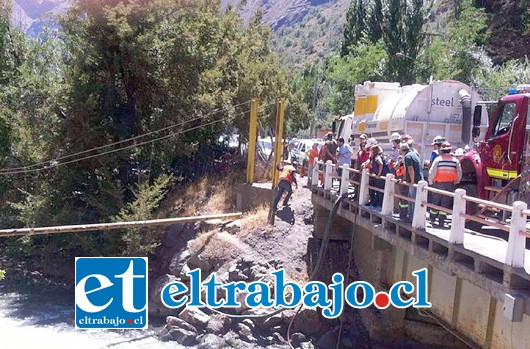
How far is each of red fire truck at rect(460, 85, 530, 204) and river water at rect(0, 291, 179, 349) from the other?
8162 millimetres

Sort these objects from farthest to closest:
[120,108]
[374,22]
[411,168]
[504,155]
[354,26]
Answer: [354,26] → [374,22] → [120,108] → [504,155] → [411,168]

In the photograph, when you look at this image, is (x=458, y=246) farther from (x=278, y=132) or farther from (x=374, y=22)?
(x=374, y=22)

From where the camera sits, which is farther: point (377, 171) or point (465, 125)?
point (465, 125)

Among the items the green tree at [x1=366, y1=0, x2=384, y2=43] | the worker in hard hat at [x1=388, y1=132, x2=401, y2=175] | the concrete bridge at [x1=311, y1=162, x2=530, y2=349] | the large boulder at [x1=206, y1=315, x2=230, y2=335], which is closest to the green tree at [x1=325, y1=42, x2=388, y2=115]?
the green tree at [x1=366, y1=0, x2=384, y2=43]

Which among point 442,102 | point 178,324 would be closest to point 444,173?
point 442,102

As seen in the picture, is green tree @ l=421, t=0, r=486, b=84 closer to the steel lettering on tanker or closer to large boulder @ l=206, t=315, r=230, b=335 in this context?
the steel lettering on tanker

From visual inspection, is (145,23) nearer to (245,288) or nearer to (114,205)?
(114,205)

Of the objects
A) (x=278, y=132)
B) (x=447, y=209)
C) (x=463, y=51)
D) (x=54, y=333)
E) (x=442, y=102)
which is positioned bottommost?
(x=54, y=333)

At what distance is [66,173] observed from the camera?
22.9m

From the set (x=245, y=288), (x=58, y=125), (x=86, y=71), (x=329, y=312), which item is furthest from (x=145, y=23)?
(x=329, y=312)

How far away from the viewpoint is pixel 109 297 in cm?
1485

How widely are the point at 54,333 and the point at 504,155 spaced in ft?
39.6

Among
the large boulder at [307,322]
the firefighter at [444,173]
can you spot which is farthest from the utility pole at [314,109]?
the firefighter at [444,173]

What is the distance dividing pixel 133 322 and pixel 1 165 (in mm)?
12851
